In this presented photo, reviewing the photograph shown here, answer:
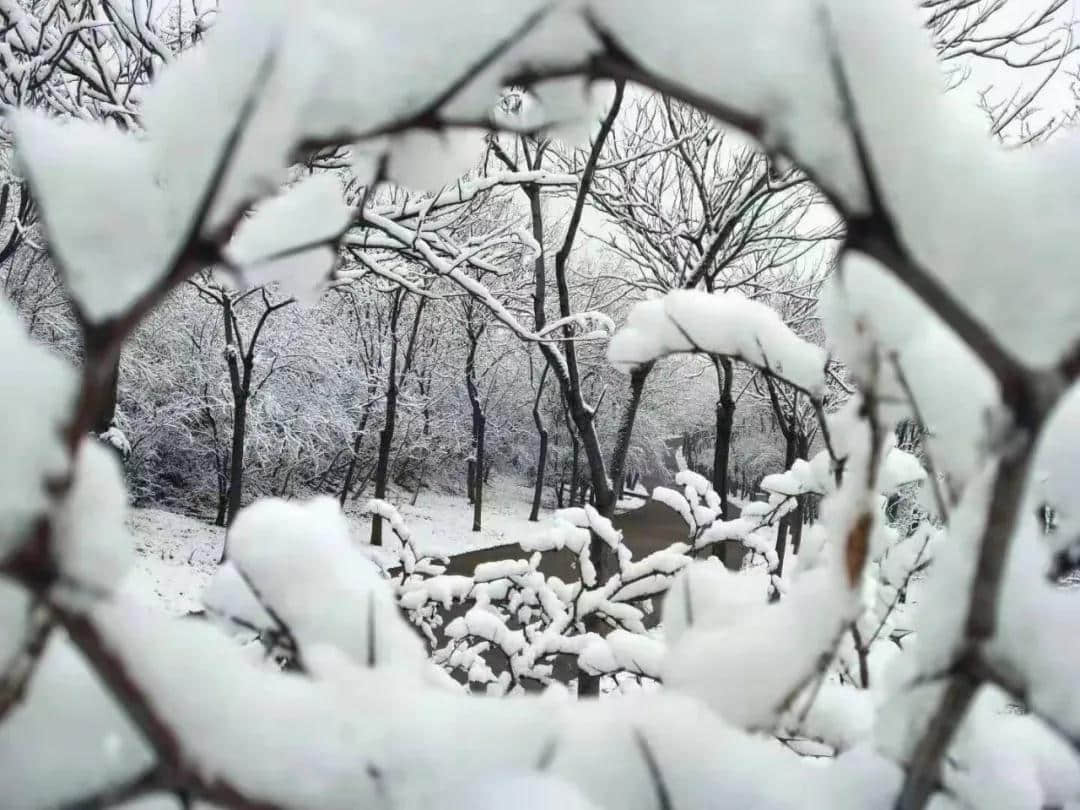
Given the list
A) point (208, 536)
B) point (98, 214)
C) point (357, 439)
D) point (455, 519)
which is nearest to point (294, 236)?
point (98, 214)

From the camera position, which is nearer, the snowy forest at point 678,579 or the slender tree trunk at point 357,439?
the snowy forest at point 678,579

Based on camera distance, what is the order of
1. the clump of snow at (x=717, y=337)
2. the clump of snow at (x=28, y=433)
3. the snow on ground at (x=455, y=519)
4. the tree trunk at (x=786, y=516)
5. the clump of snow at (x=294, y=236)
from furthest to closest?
the snow on ground at (x=455, y=519)
the tree trunk at (x=786, y=516)
the clump of snow at (x=717, y=337)
the clump of snow at (x=294, y=236)
the clump of snow at (x=28, y=433)

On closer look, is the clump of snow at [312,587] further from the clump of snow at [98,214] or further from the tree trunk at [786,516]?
the tree trunk at [786,516]

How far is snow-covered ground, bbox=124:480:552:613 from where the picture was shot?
7777 mm

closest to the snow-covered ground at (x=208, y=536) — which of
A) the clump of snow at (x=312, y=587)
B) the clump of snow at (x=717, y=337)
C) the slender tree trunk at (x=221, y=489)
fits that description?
the slender tree trunk at (x=221, y=489)

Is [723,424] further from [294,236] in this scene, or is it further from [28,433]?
[28,433]

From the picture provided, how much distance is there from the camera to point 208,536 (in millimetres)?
10117

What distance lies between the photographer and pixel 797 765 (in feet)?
1.22

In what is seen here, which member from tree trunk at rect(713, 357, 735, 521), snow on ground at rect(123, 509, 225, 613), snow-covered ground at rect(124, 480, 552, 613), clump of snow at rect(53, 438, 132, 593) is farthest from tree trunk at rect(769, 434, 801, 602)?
snow on ground at rect(123, 509, 225, 613)

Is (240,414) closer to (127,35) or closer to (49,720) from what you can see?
(127,35)

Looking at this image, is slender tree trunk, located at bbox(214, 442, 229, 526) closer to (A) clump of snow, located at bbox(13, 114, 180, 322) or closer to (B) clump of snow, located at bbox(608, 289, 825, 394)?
(B) clump of snow, located at bbox(608, 289, 825, 394)

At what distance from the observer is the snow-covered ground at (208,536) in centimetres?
778

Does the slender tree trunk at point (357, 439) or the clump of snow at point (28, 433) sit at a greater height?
the slender tree trunk at point (357, 439)

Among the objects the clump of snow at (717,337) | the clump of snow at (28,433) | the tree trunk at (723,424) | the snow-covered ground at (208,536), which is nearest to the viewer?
the clump of snow at (28,433)
